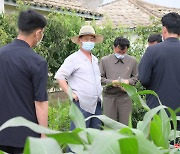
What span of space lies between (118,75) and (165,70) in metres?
1.81

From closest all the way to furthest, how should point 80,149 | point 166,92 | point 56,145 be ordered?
point 56,145, point 80,149, point 166,92

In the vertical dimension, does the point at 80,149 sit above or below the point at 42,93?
above

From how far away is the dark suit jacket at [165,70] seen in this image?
3.78 m

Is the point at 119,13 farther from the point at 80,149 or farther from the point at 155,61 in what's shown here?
the point at 80,149

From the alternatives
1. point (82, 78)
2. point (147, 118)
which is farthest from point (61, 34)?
point (147, 118)

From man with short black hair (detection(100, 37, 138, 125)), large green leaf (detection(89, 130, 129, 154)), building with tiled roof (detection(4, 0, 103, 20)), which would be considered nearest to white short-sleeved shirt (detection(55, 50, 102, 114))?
man with short black hair (detection(100, 37, 138, 125))

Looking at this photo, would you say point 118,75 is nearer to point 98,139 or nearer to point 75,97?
point 75,97

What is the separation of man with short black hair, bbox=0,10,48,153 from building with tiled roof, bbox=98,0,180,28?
13.0m

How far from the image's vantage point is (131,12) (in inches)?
719

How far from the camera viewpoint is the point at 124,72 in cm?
558

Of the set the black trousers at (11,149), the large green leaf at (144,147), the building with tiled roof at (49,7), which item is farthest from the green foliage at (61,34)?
the large green leaf at (144,147)

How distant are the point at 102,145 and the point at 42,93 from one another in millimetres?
2094

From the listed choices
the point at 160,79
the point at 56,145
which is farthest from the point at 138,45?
the point at 56,145

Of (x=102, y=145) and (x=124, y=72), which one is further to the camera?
(x=124, y=72)
